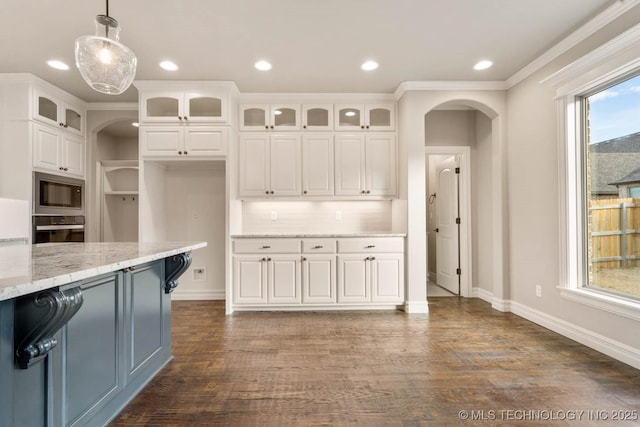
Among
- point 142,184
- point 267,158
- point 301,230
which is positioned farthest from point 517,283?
point 142,184

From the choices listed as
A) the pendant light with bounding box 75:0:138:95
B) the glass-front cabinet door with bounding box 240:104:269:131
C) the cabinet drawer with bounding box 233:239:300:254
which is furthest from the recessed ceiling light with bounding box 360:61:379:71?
the pendant light with bounding box 75:0:138:95

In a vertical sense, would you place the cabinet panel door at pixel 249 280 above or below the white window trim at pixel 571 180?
below

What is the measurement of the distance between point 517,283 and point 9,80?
610cm

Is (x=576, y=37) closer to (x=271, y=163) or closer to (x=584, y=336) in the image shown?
(x=584, y=336)

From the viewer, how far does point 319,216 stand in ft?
14.6

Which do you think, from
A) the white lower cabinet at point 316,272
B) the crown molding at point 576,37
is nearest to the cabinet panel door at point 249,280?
the white lower cabinet at point 316,272

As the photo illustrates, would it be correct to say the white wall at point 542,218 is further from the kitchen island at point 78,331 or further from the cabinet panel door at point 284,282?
the kitchen island at point 78,331

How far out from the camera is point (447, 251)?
4906 millimetres

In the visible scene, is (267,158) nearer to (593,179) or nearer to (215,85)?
(215,85)

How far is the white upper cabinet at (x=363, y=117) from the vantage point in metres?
4.12

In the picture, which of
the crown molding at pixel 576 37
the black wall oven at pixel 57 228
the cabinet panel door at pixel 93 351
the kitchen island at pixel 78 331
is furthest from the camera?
the black wall oven at pixel 57 228

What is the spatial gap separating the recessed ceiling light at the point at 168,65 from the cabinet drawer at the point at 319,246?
2338mm

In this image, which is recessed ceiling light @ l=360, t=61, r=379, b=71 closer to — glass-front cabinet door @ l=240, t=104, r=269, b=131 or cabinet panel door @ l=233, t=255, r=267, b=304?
glass-front cabinet door @ l=240, t=104, r=269, b=131

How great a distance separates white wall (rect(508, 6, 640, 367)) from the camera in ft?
8.53
